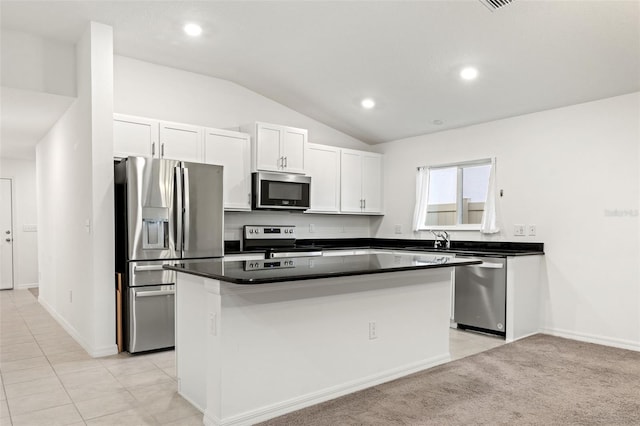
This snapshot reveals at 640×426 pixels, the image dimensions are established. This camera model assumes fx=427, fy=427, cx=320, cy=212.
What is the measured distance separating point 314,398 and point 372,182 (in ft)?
13.4

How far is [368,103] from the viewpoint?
525 cm

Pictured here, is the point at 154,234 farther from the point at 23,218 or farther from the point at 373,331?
the point at 23,218

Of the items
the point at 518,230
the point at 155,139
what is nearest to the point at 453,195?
the point at 518,230

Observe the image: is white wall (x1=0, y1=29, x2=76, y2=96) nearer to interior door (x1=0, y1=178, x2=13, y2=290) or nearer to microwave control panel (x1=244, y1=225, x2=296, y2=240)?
microwave control panel (x1=244, y1=225, x2=296, y2=240)

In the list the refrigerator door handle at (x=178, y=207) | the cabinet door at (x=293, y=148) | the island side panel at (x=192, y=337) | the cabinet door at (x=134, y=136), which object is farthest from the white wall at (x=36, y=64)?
the island side panel at (x=192, y=337)

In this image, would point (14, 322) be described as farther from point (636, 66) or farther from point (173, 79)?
point (636, 66)

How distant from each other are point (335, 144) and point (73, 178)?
340 centimetres

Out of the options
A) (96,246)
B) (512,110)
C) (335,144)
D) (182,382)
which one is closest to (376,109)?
(335,144)

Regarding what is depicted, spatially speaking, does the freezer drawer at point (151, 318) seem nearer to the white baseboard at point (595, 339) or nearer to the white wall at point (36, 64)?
the white wall at point (36, 64)

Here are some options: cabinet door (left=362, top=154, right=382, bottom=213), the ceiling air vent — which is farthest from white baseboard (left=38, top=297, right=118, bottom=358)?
the ceiling air vent

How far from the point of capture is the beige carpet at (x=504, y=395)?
250 centimetres

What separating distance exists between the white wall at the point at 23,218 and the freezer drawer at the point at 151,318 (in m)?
5.37

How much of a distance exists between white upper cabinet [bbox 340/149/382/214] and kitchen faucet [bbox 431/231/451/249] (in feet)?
3.45

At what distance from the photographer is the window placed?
5.34 metres
